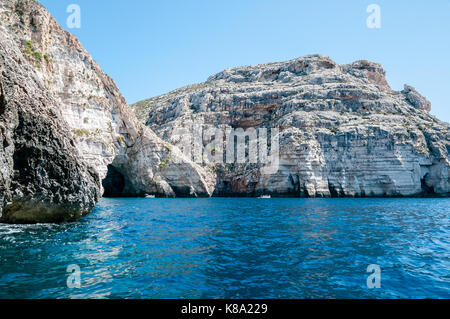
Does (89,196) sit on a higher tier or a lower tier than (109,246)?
higher

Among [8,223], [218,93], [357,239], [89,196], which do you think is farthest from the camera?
[218,93]

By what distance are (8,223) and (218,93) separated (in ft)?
275

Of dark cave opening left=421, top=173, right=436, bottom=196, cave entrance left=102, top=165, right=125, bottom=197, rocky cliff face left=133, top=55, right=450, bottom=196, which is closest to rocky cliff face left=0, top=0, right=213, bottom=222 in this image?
cave entrance left=102, top=165, right=125, bottom=197

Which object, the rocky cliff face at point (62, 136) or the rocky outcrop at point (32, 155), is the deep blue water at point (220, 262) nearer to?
the rocky outcrop at point (32, 155)

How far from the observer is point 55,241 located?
443 inches

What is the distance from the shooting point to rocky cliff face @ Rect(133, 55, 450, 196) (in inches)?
2432

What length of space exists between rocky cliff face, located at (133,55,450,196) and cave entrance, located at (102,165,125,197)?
20197 mm

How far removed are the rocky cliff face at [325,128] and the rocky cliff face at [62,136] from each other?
19.7m

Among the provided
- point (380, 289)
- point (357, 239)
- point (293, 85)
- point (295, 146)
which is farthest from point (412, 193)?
point (380, 289)

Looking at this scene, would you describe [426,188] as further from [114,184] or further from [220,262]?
[114,184]

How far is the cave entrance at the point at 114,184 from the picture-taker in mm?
62266

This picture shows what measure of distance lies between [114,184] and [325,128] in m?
52.9

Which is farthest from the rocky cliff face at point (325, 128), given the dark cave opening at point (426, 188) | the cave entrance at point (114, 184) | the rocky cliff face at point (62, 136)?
the cave entrance at point (114, 184)
